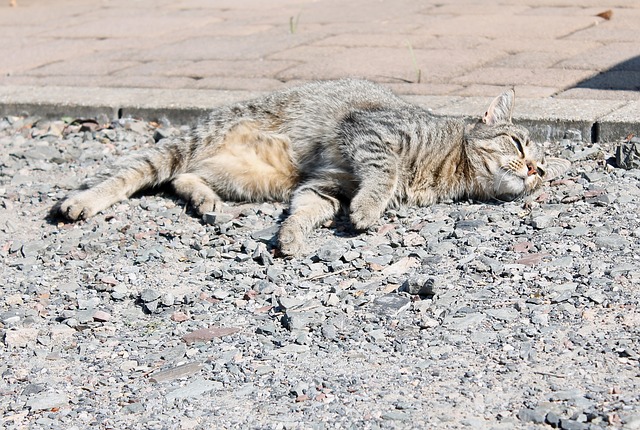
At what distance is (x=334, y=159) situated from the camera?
4590 millimetres

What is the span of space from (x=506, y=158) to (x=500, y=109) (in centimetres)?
28

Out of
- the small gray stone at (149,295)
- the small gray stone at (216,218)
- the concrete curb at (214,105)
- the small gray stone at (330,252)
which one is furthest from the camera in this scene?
the concrete curb at (214,105)

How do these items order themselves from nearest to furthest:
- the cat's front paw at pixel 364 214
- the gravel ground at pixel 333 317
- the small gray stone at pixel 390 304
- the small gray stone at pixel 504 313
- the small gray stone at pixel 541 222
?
the gravel ground at pixel 333 317 → the small gray stone at pixel 504 313 → the small gray stone at pixel 390 304 → the small gray stone at pixel 541 222 → the cat's front paw at pixel 364 214

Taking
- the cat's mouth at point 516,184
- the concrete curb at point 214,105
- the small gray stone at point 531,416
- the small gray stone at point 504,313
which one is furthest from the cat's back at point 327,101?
the small gray stone at point 531,416

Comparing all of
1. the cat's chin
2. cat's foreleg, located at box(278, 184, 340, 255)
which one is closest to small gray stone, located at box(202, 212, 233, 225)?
cat's foreleg, located at box(278, 184, 340, 255)

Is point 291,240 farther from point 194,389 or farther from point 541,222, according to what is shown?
point 194,389

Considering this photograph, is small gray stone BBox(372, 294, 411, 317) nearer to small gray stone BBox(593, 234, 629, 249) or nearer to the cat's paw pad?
small gray stone BBox(593, 234, 629, 249)

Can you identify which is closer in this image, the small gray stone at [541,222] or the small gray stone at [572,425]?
the small gray stone at [572,425]

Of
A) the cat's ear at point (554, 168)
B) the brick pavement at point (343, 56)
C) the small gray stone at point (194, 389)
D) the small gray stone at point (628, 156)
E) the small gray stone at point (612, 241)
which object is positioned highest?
the brick pavement at point (343, 56)

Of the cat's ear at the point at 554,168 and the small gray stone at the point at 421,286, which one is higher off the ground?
the cat's ear at the point at 554,168

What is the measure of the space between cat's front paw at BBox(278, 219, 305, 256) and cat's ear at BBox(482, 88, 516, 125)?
3.98ft

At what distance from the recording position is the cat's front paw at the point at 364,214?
13.0 ft

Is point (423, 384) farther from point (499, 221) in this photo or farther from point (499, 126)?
point (499, 126)

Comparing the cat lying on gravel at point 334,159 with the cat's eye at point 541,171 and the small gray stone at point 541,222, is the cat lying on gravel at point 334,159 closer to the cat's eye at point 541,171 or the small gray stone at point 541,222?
the cat's eye at point 541,171
